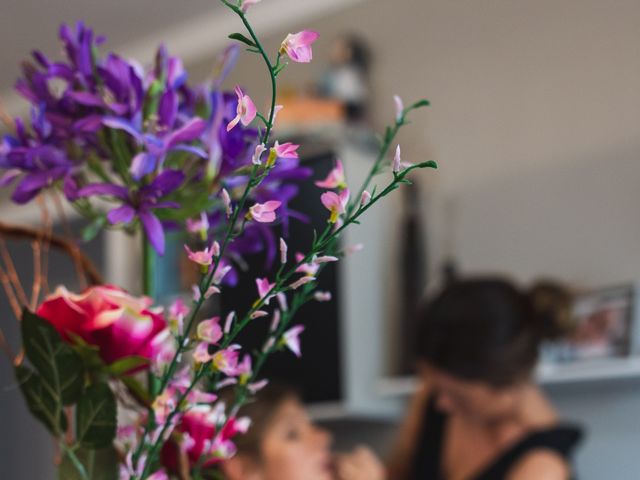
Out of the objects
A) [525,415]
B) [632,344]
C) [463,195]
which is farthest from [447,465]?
[463,195]

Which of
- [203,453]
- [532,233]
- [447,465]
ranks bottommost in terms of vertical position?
[447,465]

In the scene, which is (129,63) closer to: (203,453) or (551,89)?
(203,453)

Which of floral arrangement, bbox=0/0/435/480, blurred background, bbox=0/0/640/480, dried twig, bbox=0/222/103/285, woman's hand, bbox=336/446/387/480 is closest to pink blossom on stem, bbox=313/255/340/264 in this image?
floral arrangement, bbox=0/0/435/480

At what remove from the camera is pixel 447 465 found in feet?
8.15

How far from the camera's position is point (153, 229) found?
0.59m

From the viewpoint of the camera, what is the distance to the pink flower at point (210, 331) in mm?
478

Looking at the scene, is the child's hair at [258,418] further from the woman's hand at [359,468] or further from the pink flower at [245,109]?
the pink flower at [245,109]

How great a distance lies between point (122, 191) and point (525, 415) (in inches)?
70.5

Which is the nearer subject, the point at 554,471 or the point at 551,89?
the point at 554,471

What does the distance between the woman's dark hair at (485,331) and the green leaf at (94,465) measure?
5.53 ft

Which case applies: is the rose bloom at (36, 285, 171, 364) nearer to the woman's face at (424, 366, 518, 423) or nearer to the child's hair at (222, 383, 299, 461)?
the child's hair at (222, 383, 299, 461)

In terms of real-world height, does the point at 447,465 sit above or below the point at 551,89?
below

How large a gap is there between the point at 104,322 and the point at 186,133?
0.13 meters

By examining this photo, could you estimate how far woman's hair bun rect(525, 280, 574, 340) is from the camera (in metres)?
2.29
